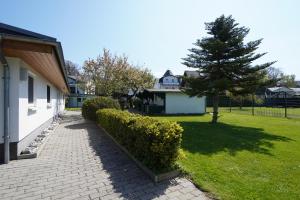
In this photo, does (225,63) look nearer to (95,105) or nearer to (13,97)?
(95,105)

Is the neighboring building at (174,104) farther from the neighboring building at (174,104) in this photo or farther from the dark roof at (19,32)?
the dark roof at (19,32)

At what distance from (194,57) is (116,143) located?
33.7ft

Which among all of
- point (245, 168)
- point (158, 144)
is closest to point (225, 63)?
point (245, 168)

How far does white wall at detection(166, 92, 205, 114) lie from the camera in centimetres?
2400

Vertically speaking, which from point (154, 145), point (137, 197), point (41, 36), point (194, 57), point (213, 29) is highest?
point (213, 29)

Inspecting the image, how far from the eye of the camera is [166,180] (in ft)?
15.5

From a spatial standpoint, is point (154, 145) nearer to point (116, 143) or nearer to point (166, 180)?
point (166, 180)

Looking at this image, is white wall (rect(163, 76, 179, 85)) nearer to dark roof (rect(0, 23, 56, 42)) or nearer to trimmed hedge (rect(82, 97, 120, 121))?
trimmed hedge (rect(82, 97, 120, 121))

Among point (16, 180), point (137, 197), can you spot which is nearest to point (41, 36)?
point (16, 180)

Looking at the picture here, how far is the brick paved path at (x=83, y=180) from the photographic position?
408 cm

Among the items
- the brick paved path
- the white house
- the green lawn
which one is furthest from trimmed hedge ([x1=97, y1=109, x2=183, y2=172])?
the white house

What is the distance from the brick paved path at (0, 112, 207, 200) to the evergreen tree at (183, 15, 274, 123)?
10.7 meters

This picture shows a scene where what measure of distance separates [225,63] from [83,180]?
13240mm

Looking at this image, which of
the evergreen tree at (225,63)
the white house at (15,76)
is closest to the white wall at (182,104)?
the evergreen tree at (225,63)
